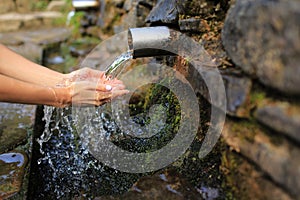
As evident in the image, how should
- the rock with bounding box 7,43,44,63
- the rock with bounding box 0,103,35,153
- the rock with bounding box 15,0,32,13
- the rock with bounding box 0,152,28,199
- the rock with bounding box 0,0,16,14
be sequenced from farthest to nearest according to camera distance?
the rock with bounding box 15,0,32,13, the rock with bounding box 0,0,16,14, the rock with bounding box 7,43,44,63, the rock with bounding box 0,103,35,153, the rock with bounding box 0,152,28,199

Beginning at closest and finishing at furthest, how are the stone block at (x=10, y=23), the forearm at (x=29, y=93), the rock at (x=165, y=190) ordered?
the rock at (x=165, y=190)
the forearm at (x=29, y=93)
the stone block at (x=10, y=23)

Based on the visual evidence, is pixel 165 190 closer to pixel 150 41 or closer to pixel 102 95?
pixel 102 95

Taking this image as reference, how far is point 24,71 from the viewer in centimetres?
213

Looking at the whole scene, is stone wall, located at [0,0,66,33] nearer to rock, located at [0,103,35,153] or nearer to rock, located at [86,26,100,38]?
rock, located at [86,26,100,38]

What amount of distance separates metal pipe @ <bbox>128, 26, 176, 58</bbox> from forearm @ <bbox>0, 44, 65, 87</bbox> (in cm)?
58

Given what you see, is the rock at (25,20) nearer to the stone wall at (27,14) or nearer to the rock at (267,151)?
the stone wall at (27,14)

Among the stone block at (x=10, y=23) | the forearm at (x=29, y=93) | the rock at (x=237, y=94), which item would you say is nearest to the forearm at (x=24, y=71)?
the forearm at (x=29, y=93)

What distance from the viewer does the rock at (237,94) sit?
1.30m

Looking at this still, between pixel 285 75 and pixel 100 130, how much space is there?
1.60 meters

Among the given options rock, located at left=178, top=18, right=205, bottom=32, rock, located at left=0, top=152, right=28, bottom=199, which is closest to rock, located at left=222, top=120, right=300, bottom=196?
rock, located at left=178, top=18, right=205, bottom=32

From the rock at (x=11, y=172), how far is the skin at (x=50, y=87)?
0.43 metres

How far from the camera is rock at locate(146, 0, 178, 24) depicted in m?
2.02

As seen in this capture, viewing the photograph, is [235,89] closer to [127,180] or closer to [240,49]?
[240,49]

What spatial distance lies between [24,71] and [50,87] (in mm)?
365
